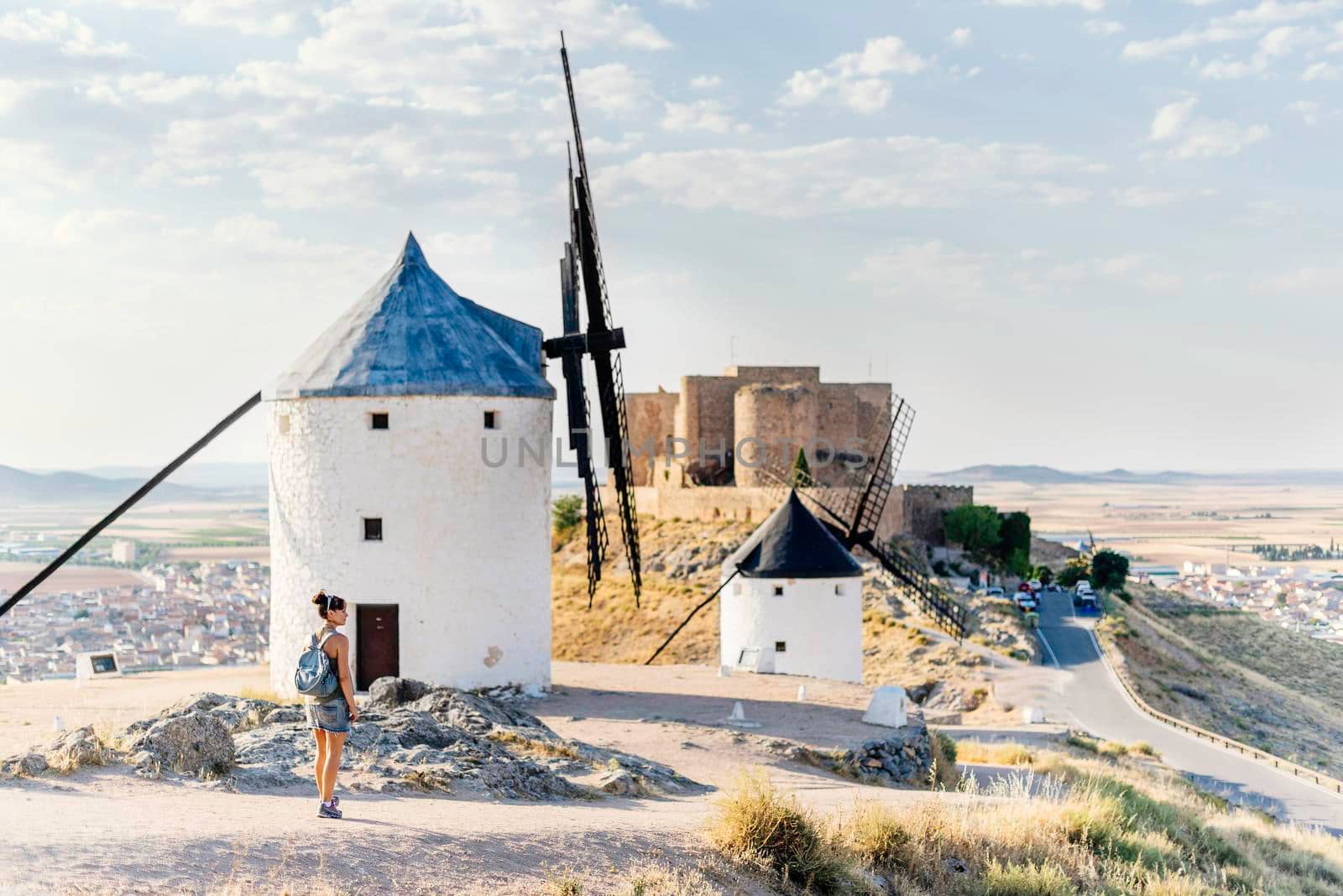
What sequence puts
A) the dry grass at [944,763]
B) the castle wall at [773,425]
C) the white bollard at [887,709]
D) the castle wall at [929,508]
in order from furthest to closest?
the castle wall at [773,425] < the castle wall at [929,508] < the white bollard at [887,709] < the dry grass at [944,763]

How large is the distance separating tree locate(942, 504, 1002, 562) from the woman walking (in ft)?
120

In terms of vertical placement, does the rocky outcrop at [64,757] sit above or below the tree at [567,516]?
below

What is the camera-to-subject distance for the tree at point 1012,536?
144 feet

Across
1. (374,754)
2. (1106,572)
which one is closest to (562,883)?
(374,754)

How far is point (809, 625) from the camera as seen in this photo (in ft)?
64.8

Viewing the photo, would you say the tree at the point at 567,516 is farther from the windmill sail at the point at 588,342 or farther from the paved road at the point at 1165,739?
the windmill sail at the point at 588,342

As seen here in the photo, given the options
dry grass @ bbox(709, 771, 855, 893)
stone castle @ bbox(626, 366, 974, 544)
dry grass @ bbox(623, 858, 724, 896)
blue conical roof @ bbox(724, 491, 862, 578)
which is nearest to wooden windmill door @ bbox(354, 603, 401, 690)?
blue conical roof @ bbox(724, 491, 862, 578)

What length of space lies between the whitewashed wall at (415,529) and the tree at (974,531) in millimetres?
29019

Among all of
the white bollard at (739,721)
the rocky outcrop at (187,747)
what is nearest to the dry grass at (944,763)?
the white bollard at (739,721)

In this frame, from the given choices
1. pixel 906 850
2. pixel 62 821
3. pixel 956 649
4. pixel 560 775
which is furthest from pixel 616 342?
pixel 956 649

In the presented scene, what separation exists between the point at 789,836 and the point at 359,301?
10.5 meters

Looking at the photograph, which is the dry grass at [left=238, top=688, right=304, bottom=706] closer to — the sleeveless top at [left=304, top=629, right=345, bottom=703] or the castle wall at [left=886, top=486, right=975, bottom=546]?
the sleeveless top at [left=304, top=629, right=345, bottom=703]

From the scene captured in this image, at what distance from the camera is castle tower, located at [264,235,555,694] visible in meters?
15.4

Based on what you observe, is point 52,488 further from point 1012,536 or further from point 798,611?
point 1012,536
